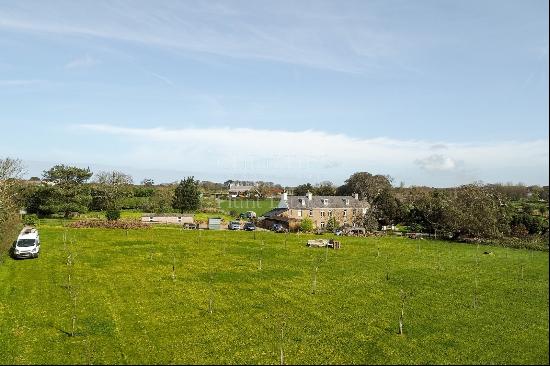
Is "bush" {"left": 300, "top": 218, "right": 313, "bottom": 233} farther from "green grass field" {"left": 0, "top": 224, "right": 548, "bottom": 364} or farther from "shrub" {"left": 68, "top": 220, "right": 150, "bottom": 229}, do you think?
"shrub" {"left": 68, "top": 220, "right": 150, "bottom": 229}

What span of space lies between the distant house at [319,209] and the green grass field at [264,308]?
37.4 metres

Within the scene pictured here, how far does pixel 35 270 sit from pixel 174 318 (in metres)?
19.2

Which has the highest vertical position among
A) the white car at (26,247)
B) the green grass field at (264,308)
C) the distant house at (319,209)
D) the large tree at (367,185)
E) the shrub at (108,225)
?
the large tree at (367,185)

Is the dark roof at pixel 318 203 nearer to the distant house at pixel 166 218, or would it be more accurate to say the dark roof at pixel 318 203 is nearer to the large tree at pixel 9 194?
the distant house at pixel 166 218

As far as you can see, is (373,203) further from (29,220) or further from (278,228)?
(29,220)

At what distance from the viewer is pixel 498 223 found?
72.2 m

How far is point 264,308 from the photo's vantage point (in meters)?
29.3

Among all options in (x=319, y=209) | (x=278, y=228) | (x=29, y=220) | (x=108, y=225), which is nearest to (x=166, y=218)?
(x=108, y=225)

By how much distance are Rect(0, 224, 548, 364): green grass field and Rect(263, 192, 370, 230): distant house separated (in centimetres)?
3737

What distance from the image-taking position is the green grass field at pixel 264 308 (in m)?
22.2

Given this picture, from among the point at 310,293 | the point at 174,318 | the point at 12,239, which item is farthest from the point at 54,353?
the point at 12,239

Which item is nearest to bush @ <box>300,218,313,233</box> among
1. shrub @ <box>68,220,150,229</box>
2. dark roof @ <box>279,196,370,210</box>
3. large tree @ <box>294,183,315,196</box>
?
dark roof @ <box>279,196,370,210</box>

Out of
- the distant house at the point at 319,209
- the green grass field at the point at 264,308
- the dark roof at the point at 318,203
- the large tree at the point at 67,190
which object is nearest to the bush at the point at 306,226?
the distant house at the point at 319,209

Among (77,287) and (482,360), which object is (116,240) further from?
(482,360)
